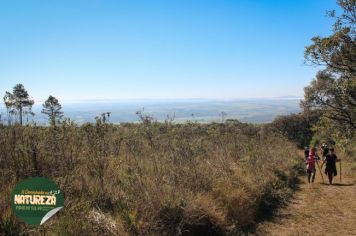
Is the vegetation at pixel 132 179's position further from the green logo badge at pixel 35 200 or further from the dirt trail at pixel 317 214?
the green logo badge at pixel 35 200

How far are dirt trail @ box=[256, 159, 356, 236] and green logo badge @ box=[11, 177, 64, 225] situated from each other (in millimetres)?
6099

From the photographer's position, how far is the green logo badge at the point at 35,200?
11.0ft

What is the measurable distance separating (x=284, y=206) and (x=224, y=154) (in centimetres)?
252

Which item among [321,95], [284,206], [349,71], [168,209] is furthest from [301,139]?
[168,209]

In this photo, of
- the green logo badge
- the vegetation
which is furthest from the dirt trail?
the green logo badge

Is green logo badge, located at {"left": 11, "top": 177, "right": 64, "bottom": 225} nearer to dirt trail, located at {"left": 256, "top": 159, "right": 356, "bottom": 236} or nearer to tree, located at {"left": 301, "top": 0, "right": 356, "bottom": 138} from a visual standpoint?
dirt trail, located at {"left": 256, "top": 159, "right": 356, "bottom": 236}

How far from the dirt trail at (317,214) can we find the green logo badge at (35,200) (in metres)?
6.10

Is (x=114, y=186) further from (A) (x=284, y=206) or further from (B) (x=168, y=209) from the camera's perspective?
(A) (x=284, y=206)

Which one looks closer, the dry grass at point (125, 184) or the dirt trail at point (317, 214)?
the dry grass at point (125, 184)

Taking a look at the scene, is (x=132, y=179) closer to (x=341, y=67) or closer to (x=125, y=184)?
(x=125, y=184)

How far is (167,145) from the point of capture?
10.3 m

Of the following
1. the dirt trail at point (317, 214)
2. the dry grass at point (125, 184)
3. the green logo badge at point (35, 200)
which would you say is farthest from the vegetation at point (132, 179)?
the green logo badge at point (35, 200)

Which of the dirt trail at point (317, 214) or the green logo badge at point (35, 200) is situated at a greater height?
the green logo badge at point (35, 200)

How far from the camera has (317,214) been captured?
1041cm
